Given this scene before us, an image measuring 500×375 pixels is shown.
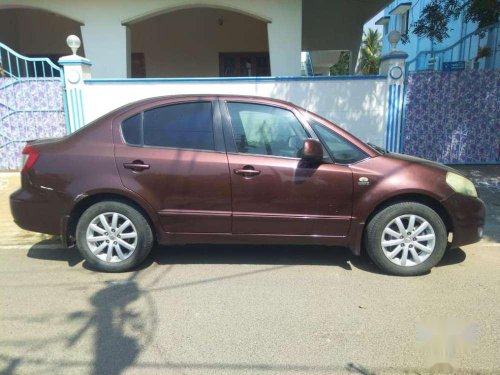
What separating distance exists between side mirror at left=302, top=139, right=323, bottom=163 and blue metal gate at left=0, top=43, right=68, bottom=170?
6.39m

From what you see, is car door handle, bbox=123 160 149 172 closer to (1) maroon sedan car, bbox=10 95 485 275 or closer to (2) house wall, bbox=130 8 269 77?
(1) maroon sedan car, bbox=10 95 485 275

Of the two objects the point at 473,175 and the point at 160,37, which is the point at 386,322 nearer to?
the point at 473,175

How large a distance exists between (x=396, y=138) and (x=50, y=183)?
6.58m

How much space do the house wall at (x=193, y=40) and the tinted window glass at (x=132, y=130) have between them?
393 inches

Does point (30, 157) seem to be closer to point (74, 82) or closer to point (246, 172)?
point (246, 172)

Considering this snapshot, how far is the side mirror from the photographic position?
398 centimetres

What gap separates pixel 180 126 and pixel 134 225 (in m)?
1.07

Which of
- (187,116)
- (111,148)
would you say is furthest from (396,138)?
(111,148)

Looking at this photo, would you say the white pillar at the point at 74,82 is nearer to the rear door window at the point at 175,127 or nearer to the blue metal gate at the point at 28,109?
the blue metal gate at the point at 28,109

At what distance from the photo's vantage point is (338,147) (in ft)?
13.9

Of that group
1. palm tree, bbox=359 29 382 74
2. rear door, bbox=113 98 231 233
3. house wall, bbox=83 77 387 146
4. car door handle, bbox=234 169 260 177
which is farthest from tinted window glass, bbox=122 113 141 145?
palm tree, bbox=359 29 382 74

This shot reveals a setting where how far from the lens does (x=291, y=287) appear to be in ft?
13.1

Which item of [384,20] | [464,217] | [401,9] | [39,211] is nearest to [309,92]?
[464,217]

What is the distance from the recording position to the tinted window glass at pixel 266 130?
4215mm
